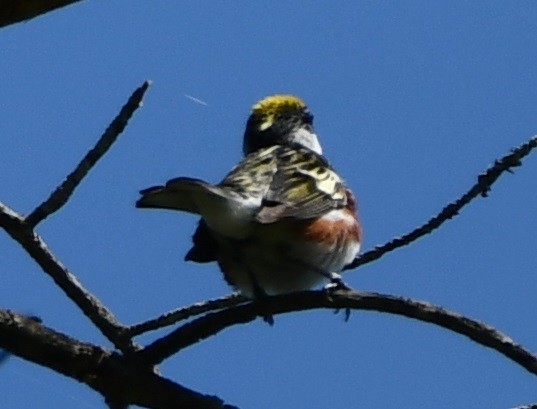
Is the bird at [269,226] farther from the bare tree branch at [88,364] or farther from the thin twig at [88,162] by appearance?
the bare tree branch at [88,364]

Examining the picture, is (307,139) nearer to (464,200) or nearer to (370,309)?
(464,200)

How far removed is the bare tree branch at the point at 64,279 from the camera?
2809mm

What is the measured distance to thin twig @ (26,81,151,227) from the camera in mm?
2678

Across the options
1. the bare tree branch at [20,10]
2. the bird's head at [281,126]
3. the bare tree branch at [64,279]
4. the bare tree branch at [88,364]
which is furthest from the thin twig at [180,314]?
the bird's head at [281,126]

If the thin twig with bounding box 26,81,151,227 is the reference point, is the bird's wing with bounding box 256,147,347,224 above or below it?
above

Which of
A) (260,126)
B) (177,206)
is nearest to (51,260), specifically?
(177,206)

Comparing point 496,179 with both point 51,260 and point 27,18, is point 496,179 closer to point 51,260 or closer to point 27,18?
point 51,260

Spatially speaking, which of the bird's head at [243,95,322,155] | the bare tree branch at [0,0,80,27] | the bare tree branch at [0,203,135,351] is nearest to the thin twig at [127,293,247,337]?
the bare tree branch at [0,203,135,351]

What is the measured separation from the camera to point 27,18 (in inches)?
73.2

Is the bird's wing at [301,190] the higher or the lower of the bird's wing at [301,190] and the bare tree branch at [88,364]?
the higher

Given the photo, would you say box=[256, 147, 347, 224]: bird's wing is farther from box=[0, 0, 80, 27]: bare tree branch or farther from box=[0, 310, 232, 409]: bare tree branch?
box=[0, 0, 80, 27]: bare tree branch

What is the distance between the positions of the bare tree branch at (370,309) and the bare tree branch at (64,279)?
0.19m

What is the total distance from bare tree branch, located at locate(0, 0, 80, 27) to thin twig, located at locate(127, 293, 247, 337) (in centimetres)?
124

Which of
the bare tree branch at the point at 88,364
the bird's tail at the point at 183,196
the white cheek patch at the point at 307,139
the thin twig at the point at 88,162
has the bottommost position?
the bare tree branch at the point at 88,364
